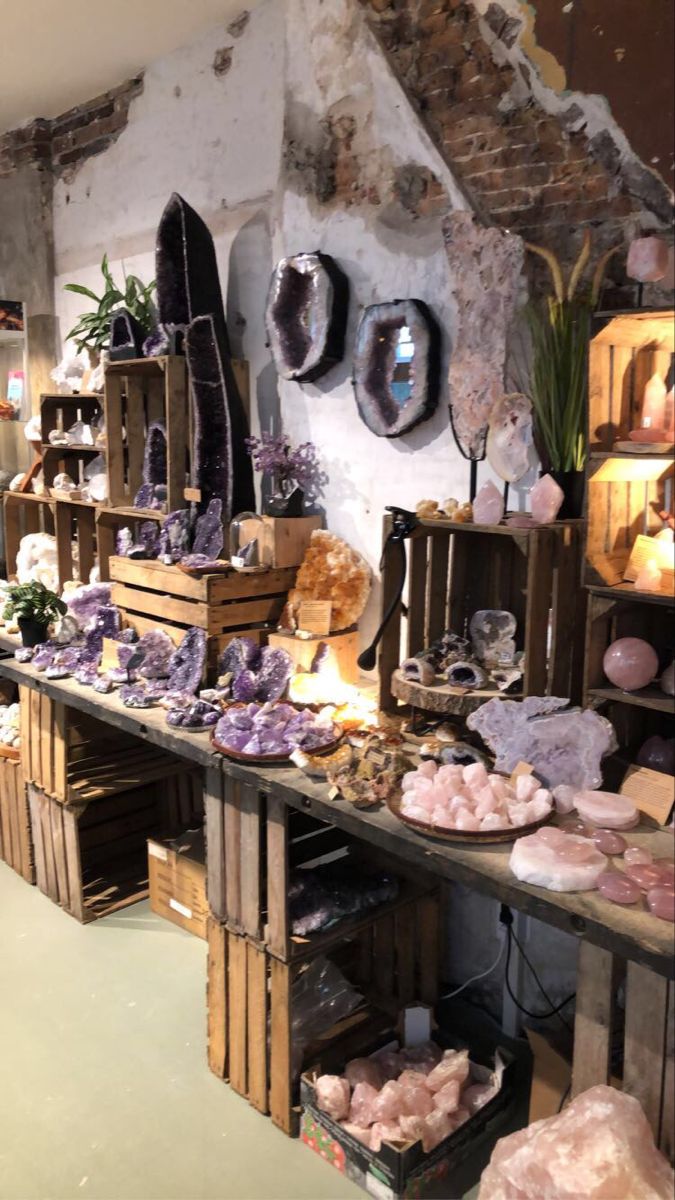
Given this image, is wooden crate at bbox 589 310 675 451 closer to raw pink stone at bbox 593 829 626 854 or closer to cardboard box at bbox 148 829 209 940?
raw pink stone at bbox 593 829 626 854

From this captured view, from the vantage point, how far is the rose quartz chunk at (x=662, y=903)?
1771 millimetres

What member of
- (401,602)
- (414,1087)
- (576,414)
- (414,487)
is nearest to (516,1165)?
(414,1087)

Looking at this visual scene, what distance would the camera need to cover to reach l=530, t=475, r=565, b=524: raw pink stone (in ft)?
7.70

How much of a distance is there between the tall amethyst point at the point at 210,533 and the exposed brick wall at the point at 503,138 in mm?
1415

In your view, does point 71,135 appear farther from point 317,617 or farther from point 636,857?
point 636,857

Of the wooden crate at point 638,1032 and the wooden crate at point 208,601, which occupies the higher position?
the wooden crate at point 208,601

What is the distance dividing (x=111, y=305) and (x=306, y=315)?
1414 mm

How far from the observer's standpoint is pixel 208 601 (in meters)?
3.12

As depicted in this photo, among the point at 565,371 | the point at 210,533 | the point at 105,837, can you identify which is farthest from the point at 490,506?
the point at 105,837

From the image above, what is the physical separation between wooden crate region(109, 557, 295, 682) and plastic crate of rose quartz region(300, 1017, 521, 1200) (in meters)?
1.33

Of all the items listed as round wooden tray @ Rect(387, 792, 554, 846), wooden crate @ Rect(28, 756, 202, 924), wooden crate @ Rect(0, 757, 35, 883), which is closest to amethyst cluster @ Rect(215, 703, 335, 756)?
round wooden tray @ Rect(387, 792, 554, 846)

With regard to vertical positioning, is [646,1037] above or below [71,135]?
below

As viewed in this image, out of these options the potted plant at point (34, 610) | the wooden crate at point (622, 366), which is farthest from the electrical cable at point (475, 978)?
the potted plant at point (34, 610)

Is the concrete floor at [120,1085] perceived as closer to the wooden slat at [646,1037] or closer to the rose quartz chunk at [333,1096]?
the rose quartz chunk at [333,1096]
